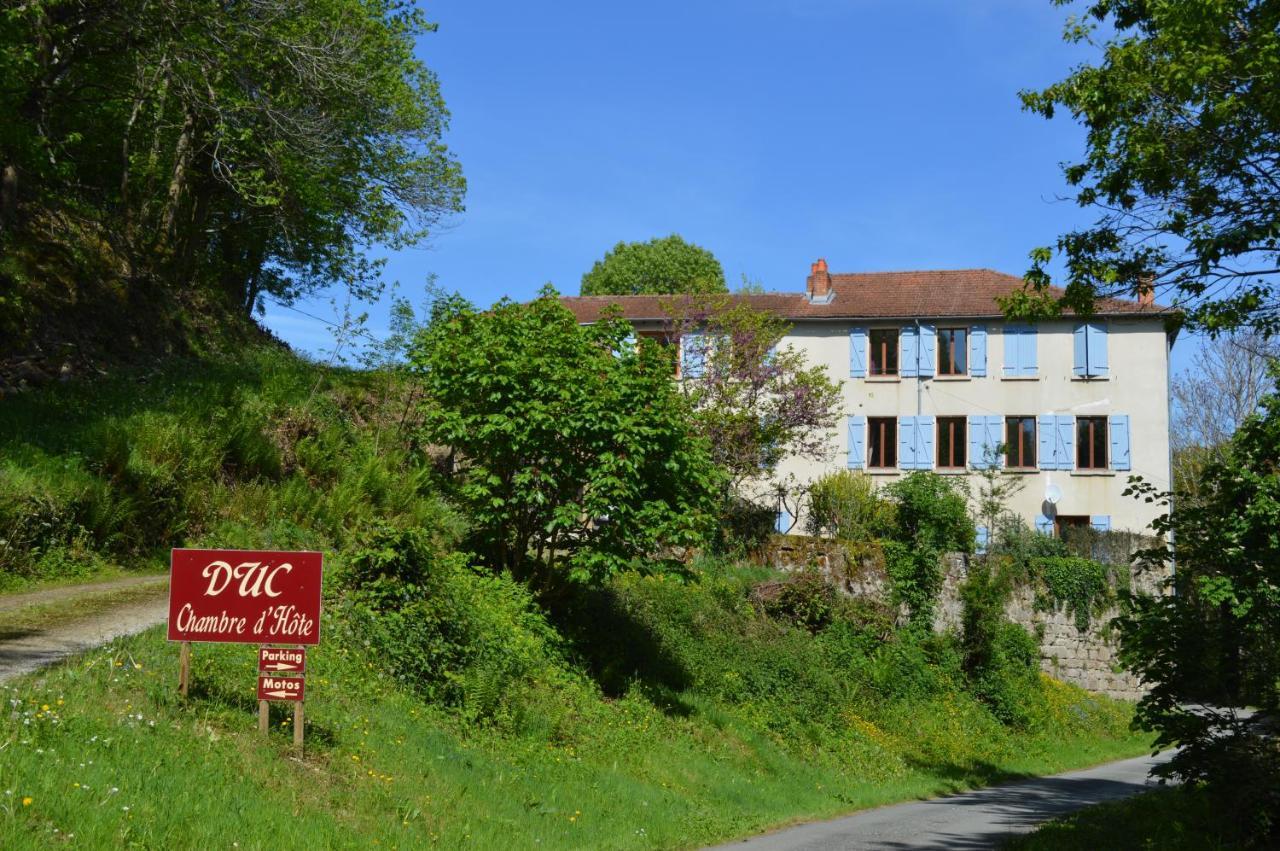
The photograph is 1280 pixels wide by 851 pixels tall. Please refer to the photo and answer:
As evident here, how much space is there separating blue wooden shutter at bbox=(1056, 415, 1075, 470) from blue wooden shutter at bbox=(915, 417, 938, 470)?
13.0ft

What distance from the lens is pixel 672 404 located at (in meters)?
16.0

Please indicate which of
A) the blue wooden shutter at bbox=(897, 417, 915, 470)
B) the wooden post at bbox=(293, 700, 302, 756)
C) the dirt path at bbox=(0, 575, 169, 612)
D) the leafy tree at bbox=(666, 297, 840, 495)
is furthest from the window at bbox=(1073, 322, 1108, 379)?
the wooden post at bbox=(293, 700, 302, 756)

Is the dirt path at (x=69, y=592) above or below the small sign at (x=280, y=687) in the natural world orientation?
above

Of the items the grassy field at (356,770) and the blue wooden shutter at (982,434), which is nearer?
the grassy field at (356,770)

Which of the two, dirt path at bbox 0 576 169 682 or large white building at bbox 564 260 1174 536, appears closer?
dirt path at bbox 0 576 169 682

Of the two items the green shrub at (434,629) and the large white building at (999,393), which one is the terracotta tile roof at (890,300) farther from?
the green shrub at (434,629)

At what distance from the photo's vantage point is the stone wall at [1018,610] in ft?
84.7

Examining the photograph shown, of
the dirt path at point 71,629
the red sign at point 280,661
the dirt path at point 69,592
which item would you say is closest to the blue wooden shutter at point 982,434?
the dirt path at point 69,592

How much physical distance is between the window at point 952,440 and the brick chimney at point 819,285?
580cm

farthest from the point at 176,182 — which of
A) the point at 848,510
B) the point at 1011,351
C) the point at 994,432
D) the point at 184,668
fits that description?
the point at 1011,351

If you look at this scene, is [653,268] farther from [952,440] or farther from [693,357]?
[693,357]

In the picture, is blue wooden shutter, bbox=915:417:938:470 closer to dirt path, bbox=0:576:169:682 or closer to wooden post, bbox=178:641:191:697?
dirt path, bbox=0:576:169:682

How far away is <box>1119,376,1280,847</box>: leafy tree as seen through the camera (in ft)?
35.3

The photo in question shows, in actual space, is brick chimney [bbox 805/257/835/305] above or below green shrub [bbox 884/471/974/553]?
above
